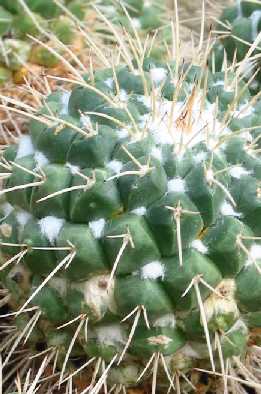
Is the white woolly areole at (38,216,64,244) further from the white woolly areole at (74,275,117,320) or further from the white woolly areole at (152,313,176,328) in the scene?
the white woolly areole at (152,313,176,328)

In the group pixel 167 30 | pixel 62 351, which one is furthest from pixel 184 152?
pixel 167 30

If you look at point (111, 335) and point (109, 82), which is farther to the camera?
point (109, 82)

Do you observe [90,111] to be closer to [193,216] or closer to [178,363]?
[193,216]

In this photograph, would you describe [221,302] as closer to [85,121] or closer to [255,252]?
[255,252]

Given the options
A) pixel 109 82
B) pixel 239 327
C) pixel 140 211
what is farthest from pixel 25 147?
pixel 239 327

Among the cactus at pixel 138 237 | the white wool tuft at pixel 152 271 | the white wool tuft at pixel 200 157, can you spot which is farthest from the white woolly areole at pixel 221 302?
the white wool tuft at pixel 200 157

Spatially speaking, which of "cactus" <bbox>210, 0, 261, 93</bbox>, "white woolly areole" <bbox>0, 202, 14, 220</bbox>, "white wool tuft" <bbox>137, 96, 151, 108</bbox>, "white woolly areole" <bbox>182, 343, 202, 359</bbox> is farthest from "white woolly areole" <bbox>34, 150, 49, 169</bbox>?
"cactus" <bbox>210, 0, 261, 93</bbox>
